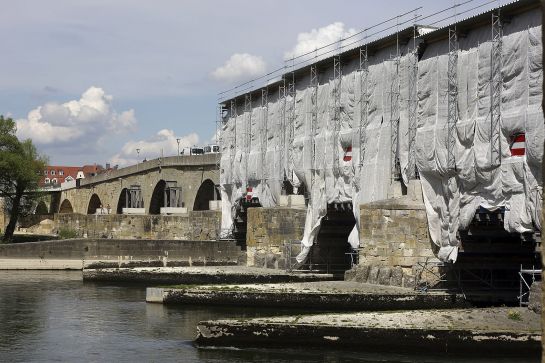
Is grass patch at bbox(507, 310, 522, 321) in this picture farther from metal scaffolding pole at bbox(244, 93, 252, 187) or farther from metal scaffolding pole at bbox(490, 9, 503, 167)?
metal scaffolding pole at bbox(244, 93, 252, 187)

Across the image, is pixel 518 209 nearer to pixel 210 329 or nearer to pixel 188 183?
pixel 210 329

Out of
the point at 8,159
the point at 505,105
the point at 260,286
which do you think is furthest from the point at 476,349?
the point at 8,159

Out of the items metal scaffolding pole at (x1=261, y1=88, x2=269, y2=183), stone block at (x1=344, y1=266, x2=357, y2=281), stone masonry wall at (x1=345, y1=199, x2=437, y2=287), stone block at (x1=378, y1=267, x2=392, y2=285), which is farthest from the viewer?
metal scaffolding pole at (x1=261, y1=88, x2=269, y2=183)

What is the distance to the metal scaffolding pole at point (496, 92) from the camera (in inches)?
998

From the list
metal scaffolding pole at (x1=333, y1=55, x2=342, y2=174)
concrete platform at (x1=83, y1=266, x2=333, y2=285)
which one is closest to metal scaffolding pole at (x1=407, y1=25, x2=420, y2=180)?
metal scaffolding pole at (x1=333, y1=55, x2=342, y2=174)

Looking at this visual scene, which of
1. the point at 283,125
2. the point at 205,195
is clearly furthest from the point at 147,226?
the point at 283,125

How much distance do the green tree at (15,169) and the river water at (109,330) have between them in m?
17.6

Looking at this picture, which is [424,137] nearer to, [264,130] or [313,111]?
[313,111]

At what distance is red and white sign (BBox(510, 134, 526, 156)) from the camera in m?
24.6

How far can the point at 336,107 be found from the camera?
3597cm

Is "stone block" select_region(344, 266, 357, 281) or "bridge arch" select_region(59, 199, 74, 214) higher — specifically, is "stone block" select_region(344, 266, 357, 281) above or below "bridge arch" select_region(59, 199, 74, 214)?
below

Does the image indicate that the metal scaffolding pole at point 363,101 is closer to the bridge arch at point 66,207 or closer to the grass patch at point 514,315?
the grass patch at point 514,315

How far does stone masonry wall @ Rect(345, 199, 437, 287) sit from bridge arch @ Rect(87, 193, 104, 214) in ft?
144

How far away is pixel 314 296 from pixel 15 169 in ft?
98.3
